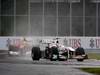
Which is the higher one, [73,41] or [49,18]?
[49,18]

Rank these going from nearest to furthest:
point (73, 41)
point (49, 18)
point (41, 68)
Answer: point (41, 68)
point (73, 41)
point (49, 18)

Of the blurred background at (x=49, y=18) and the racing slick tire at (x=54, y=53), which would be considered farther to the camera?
the blurred background at (x=49, y=18)

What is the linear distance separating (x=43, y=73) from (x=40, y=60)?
8.82m

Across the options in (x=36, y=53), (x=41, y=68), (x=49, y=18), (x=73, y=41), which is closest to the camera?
(x=41, y=68)

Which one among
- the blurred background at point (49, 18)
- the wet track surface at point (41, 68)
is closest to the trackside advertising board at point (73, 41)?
the blurred background at point (49, 18)

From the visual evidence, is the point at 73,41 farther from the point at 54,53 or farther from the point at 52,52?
the point at 52,52

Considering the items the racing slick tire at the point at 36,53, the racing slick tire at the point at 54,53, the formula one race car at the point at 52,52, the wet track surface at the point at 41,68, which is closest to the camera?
the wet track surface at the point at 41,68

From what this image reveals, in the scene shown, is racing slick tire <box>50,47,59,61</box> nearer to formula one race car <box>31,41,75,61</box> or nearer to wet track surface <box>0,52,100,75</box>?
formula one race car <box>31,41,75,61</box>

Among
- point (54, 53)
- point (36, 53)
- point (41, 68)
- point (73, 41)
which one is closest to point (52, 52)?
point (54, 53)

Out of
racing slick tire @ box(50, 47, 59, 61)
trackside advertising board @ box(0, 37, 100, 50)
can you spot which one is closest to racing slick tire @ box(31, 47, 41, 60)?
racing slick tire @ box(50, 47, 59, 61)

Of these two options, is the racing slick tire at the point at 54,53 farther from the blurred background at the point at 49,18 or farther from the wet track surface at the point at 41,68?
the blurred background at the point at 49,18

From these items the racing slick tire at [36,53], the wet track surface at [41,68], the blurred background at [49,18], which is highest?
the blurred background at [49,18]

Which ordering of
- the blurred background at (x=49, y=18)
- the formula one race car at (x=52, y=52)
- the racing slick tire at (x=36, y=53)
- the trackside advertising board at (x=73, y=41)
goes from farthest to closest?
1. the blurred background at (x=49, y=18)
2. the trackside advertising board at (x=73, y=41)
3. the racing slick tire at (x=36, y=53)
4. the formula one race car at (x=52, y=52)

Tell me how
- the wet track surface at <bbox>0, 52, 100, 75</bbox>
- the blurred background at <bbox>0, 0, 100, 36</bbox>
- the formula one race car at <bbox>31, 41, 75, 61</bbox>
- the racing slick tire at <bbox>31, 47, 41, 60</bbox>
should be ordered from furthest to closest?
the blurred background at <bbox>0, 0, 100, 36</bbox> → the racing slick tire at <bbox>31, 47, 41, 60</bbox> → the formula one race car at <bbox>31, 41, 75, 61</bbox> → the wet track surface at <bbox>0, 52, 100, 75</bbox>
